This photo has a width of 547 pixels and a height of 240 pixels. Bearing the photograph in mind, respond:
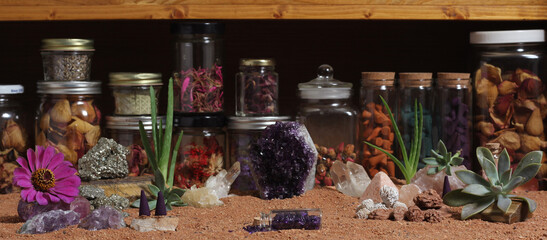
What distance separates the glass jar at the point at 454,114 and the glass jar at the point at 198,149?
649 millimetres

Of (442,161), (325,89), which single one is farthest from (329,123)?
(442,161)

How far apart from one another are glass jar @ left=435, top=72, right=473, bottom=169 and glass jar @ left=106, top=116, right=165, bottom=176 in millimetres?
831

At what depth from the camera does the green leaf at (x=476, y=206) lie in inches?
67.9

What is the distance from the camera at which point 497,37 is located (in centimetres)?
215

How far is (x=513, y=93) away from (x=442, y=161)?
34cm

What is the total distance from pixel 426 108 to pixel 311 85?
0.36 metres

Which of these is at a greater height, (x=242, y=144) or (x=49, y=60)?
(x=49, y=60)

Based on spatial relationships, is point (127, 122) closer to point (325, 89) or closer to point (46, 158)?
point (46, 158)

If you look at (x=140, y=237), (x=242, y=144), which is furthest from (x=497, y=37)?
(x=140, y=237)

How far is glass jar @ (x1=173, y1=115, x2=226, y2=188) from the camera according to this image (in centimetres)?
212

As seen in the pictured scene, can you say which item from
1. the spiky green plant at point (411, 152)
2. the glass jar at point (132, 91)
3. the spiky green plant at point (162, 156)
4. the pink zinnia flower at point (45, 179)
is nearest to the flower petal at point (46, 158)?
the pink zinnia flower at point (45, 179)

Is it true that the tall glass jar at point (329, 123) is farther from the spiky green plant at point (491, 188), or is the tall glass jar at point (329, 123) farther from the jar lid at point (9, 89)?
the jar lid at point (9, 89)

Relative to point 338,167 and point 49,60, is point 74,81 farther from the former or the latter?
point 338,167

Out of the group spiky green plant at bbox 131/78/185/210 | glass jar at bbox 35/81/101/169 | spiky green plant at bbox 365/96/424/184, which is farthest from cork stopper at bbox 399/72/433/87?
glass jar at bbox 35/81/101/169
